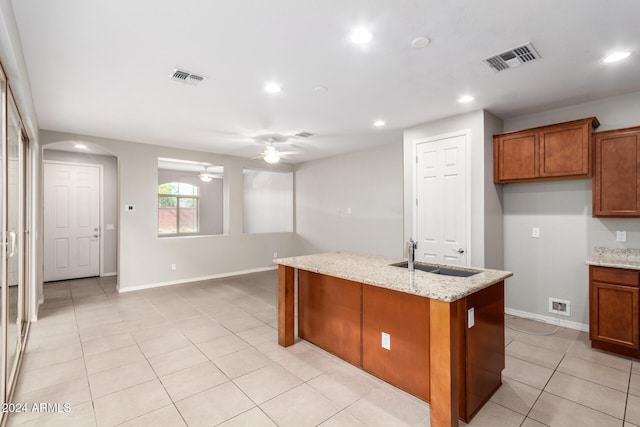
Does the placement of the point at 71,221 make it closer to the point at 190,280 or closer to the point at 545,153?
the point at 190,280

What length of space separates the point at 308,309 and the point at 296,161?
4.91m

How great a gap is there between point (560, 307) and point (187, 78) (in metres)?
4.81

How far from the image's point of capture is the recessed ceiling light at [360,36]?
6.95ft

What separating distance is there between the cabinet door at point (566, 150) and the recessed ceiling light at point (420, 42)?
2.12 m

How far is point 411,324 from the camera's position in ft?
7.49

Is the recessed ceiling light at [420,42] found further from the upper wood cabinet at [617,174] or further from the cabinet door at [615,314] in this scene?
the cabinet door at [615,314]

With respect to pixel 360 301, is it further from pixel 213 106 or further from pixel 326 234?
pixel 326 234

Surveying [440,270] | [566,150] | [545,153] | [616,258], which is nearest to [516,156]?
[545,153]

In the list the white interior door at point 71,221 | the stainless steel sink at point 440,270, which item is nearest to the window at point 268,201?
the white interior door at point 71,221

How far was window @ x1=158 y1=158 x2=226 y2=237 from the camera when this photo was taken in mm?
8852

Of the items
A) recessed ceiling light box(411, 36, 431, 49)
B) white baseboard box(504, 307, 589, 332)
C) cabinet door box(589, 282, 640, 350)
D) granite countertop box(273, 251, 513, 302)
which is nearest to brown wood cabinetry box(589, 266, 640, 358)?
cabinet door box(589, 282, 640, 350)

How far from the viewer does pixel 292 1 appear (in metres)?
1.83

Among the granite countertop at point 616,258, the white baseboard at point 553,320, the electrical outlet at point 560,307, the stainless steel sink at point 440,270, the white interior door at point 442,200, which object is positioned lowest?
the white baseboard at point 553,320

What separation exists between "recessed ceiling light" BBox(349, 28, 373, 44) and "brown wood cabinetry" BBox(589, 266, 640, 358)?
120 inches
